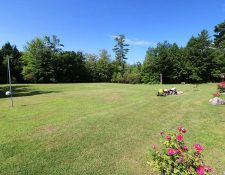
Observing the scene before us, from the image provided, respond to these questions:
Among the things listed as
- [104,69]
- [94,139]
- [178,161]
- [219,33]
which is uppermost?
[219,33]

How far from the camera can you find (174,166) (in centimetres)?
313

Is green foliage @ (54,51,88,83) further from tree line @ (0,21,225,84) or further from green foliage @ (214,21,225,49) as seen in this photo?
green foliage @ (214,21,225,49)

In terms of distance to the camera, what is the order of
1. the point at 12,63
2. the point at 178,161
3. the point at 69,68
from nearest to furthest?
the point at 178,161 → the point at 12,63 → the point at 69,68

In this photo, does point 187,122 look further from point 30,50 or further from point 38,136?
point 30,50

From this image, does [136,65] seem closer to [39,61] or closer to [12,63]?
[39,61]

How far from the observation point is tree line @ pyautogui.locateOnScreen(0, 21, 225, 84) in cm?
3841

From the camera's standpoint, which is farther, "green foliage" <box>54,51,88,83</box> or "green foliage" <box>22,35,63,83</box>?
"green foliage" <box>54,51,88,83</box>

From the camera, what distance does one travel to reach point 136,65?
51250 mm

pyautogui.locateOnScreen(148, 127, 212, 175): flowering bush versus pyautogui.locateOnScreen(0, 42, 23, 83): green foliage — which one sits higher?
pyautogui.locateOnScreen(0, 42, 23, 83): green foliage

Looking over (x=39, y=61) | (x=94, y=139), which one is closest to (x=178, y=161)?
(x=94, y=139)

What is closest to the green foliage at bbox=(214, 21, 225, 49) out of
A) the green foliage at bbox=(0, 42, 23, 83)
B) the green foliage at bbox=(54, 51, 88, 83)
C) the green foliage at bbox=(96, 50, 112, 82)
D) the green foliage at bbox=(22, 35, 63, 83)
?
the green foliage at bbox=(96, 50, 112, 82)

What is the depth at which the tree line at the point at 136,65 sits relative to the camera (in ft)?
126

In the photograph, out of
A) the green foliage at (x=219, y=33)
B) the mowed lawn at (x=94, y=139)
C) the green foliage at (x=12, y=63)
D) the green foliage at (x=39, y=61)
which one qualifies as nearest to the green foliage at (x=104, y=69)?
the green foliage at (x=39, y=61)

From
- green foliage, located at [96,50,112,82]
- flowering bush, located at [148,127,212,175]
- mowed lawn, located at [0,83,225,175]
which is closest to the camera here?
flowering bush, located at [148,127,212,175]
